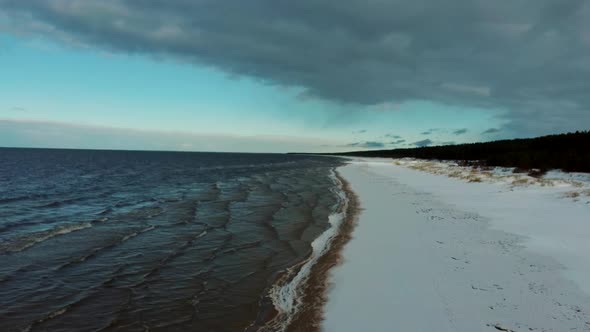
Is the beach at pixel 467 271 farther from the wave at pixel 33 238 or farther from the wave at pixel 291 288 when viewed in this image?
the wave at pixel 33 238

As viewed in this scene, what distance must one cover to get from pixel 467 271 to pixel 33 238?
14.4 meters

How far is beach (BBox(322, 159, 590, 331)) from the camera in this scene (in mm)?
6445

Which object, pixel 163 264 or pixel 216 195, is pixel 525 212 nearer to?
pixel 163 264

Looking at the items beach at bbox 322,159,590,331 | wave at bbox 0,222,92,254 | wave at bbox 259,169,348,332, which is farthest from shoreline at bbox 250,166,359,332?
wave at bbox 0,222,92,254

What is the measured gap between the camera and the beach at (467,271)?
6.45 metres

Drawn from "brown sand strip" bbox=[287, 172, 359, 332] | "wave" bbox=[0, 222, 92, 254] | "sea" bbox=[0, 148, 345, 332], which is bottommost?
"wave" bbox=[0, 222, 92, 254]

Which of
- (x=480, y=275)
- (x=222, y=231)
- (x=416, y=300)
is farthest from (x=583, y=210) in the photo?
(x=222, y=231)

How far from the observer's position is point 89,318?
7469mm

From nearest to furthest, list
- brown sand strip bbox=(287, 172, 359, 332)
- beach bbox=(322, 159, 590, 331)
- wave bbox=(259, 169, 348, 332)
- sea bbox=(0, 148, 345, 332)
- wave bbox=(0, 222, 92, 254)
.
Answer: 1. beach bbox=(322, 159, 590, 331)
2. brown sand strip bbox=(287, 172, 359, 332)
3. wave bbox=(259, 169, 348, 332)
4. sea bbox=(0, 148, 345, 332)
5. wave bbox=(0, 222, 92, 254)

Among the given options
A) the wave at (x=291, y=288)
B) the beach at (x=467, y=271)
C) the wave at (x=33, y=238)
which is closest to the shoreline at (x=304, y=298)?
the wave at (x=291, y=288)

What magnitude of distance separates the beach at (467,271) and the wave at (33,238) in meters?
10.6

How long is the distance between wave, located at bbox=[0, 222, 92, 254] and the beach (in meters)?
10.6

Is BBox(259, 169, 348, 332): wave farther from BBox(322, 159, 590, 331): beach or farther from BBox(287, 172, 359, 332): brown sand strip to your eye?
BBox(322, 159, 590, 331): beach

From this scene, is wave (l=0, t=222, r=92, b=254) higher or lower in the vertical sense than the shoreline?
lower
